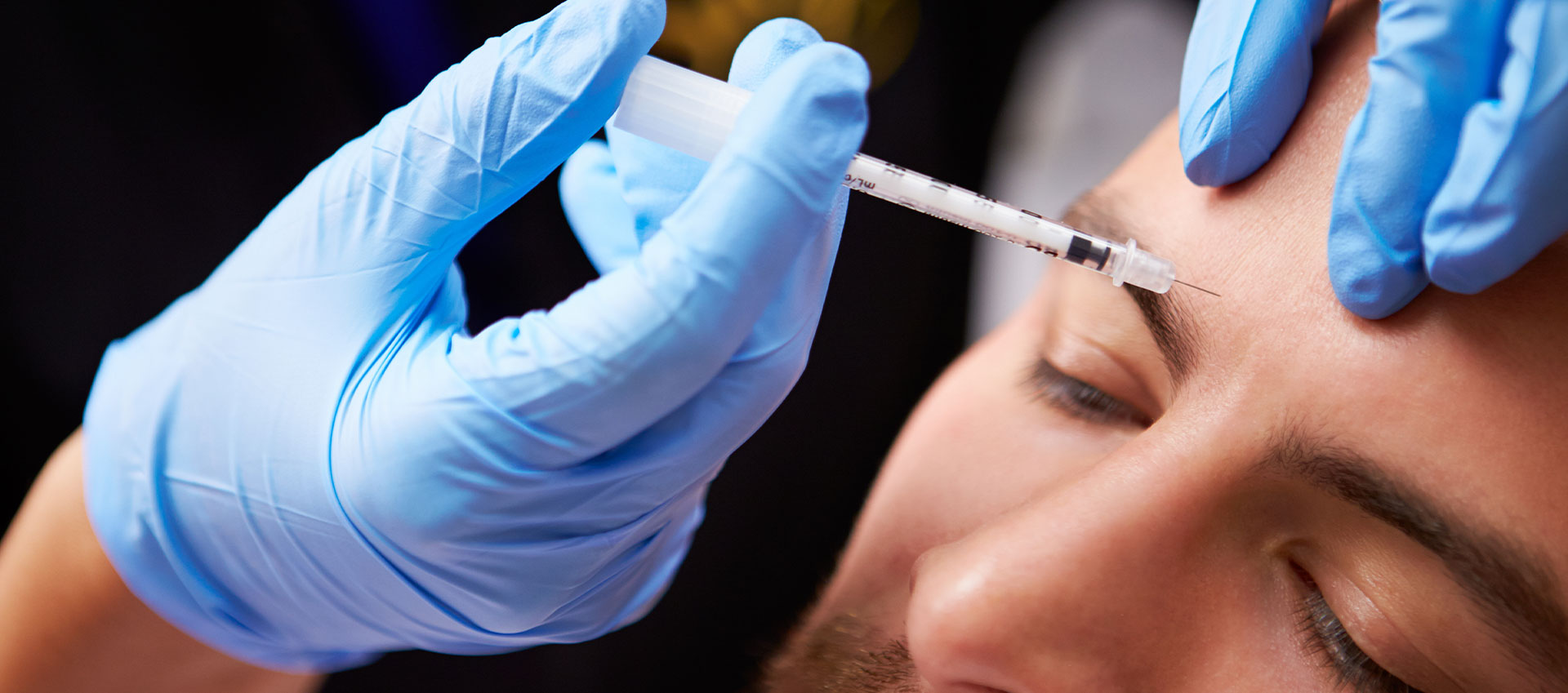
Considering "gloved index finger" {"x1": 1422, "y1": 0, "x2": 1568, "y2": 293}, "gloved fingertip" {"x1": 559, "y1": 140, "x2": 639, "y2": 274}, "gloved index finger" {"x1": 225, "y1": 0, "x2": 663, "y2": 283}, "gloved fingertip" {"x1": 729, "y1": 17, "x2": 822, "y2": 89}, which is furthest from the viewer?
"gloved fingertip" {"x1": 559, "y1": 140, "x2": 639, "y2": 274}

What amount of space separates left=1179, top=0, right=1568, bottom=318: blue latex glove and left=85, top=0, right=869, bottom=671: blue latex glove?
1.34ft

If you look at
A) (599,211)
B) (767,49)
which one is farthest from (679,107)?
(599,211)

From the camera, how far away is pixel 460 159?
0.84 metres

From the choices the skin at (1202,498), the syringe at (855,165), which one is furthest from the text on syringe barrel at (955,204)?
the skin at (1202,498)

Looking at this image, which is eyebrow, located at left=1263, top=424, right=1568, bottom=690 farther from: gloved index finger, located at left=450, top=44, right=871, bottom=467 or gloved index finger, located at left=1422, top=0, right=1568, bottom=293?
gloved index finger, located at left=450, top=44, right=871, bottom=467

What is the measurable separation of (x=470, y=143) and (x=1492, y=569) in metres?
0.94

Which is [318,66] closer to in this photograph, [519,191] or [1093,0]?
[519,191]

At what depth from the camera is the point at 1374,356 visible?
670mm

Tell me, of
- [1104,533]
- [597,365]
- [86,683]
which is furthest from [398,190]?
[1104,533]

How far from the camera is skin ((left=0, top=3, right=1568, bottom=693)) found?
0.64 meters

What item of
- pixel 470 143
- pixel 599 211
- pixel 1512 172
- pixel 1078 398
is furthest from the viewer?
pixel 599 211

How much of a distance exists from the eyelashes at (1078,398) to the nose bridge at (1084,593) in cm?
14

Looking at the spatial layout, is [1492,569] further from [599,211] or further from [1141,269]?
[599,211]

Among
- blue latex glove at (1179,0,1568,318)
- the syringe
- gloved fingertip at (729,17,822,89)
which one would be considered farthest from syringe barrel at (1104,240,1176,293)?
gloved fingertip at (729,17,822,89)
